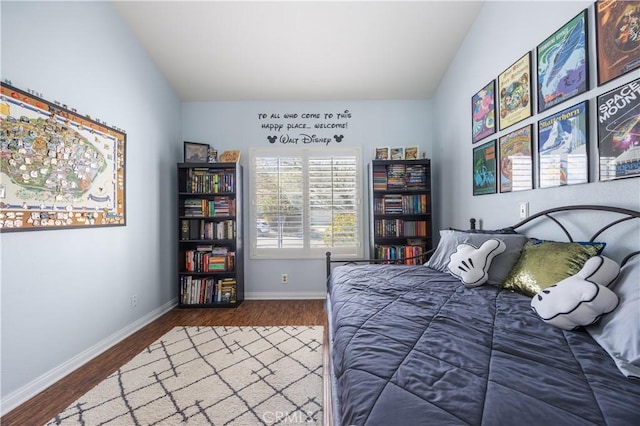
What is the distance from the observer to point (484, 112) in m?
2.27

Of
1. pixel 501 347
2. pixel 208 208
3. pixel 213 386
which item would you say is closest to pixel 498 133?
pixel 501 347

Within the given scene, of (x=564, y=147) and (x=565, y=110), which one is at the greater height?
(x=565, y=110)

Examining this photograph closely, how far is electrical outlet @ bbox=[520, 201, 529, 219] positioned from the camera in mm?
1812

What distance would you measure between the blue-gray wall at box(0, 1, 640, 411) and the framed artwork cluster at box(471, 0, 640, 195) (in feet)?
0.19

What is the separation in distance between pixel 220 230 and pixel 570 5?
11.3 feet

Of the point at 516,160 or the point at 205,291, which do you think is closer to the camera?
the point at 516,160

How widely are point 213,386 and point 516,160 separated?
260 cm

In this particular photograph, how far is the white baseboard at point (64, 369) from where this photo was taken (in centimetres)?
150

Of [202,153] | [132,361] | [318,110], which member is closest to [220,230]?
[202,153]

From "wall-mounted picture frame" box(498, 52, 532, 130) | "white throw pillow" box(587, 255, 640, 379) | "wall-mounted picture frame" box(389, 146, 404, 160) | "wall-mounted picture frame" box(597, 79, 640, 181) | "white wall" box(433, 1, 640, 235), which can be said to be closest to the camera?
"white throw pillow" box(587, 255, 640, 379)

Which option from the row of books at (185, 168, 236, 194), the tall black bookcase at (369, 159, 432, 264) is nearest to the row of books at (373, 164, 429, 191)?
the tall black bookcase at (369, 159, 432, 264)

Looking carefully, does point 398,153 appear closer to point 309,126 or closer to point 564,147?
point 309,126

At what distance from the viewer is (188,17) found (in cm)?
239

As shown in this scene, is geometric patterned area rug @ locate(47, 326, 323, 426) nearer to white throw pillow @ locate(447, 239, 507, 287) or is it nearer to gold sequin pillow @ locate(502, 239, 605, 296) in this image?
white throw pillow @ locate(447, 239, 507, 287)
